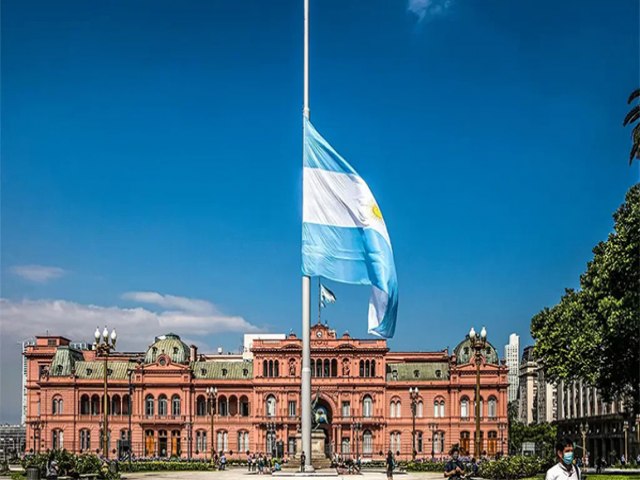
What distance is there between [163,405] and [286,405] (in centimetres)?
1475

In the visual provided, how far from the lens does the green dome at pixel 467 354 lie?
371 feet

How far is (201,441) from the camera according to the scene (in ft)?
370

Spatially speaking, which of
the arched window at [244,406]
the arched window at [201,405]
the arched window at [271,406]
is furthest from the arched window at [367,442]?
the arched window at [201,405]

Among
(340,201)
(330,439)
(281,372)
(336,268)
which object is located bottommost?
(330,439)

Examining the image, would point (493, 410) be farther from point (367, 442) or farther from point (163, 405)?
point (163, 405)

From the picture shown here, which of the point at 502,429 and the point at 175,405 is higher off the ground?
the point at 175,405

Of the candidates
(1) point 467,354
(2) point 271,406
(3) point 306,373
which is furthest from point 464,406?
→ (3) point 306,373

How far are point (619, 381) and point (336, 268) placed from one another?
92.6 ft

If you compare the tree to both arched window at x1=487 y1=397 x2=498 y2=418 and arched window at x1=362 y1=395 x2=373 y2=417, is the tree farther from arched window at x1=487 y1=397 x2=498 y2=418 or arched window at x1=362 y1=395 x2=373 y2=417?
arched window at x1=362 y1=395 x2=373 y2=417

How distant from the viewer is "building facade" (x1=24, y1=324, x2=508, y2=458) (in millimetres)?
110938

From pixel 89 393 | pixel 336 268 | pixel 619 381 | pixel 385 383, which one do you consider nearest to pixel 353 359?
pixel 385 383

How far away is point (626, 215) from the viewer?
50.2 meters

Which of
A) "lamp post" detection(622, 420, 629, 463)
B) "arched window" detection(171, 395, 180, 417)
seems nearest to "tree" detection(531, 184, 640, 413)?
"lamp post" detection(622, 420, 629, 463)

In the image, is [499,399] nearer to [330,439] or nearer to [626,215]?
[330,439]
